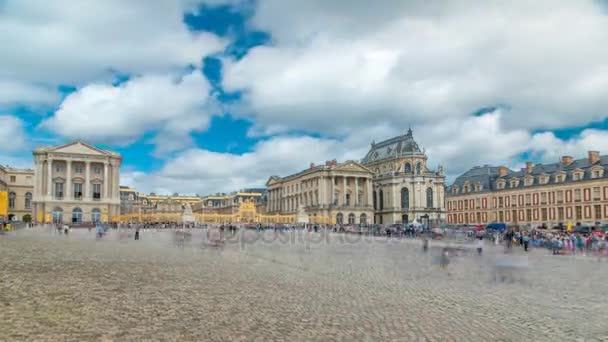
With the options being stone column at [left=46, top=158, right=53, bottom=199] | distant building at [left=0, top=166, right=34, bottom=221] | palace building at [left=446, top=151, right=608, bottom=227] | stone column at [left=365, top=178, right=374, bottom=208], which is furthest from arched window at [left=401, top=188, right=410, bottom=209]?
distant building at [left=0, top=166, right=34, bottom=221]

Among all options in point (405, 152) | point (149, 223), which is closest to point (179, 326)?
point (149, 223)

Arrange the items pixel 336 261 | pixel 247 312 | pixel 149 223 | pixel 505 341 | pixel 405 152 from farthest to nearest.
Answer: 1. pixel 405 152
2. pixel 149 223
3. pixel 336 261
4. pixel 247 312
5. pixel 505 341

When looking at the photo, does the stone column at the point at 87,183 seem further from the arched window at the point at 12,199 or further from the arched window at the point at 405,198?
the arched window at the point at 405,198

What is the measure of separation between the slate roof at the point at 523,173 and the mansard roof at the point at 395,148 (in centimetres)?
1127

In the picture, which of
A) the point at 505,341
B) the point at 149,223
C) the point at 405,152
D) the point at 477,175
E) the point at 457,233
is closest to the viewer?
the point at 505,341

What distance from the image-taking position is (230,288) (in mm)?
14508

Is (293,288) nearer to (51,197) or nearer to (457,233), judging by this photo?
(457,233)

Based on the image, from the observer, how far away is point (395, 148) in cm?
11575

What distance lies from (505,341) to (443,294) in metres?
5.20

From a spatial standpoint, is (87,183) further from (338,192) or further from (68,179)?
(338,192)

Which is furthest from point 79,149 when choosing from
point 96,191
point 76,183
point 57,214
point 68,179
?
point 57,214

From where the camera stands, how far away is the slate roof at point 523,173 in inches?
2937

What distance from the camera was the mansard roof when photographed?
112 meters

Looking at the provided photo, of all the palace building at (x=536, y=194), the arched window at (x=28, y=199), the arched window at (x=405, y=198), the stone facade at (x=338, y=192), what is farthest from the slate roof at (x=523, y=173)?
the arched window at (x=28, y=199)
